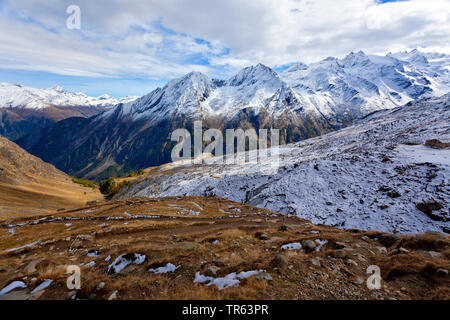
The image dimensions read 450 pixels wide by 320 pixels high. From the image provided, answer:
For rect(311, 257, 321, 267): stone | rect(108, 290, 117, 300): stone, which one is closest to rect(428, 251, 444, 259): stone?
rect(311, 257, 321, 267): stone

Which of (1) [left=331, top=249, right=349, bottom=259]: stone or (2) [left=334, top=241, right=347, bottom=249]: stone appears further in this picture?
(2) [left=334, top=241, right=347, bottom=249]: stone

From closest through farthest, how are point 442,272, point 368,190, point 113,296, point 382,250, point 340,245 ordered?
point 113,296
point 442,272
point 382,250
point 340,245
point 368,190

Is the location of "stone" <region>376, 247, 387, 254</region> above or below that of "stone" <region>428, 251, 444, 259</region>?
below

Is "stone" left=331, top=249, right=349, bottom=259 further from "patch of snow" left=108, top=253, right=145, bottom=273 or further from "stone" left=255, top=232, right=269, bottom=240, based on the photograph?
"patch of snow" left=108, top=253, right=145, bottom=273

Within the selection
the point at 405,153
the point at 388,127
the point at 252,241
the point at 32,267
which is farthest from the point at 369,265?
the point at 388,127

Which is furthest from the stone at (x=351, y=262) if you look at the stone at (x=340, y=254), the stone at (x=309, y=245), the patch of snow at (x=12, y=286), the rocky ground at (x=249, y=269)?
the patch of snow at (x=12, y=286)

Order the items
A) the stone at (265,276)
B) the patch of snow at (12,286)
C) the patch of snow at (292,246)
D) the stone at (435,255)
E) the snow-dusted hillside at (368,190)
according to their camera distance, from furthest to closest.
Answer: the snow-dusted hillside at (368,190), the patch of snow at (292,246), the stone at (435,255), the patch of snow at (12,286), the stone at (265,276)

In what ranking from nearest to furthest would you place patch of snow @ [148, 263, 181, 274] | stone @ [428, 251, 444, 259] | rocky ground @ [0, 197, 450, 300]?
rocky ground @ [0, 197, 450, 300], stone @ [428, 251, 444, 259], patch of snow @ [148, 263, 181, 274]

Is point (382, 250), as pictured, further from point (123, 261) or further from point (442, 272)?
point (123, 261)

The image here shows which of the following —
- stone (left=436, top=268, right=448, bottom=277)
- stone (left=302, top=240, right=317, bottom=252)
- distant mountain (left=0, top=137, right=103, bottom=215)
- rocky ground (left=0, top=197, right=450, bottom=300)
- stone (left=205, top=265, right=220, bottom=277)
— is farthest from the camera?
distant mountain (left=0, top=137, right=103, bottom=215)

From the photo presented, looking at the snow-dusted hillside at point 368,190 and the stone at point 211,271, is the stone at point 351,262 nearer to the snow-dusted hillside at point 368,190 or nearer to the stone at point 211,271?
the stone at point 211,271

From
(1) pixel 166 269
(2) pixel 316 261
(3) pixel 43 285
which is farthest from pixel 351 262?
(3) pixel 43 285

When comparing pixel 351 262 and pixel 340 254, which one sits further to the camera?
pixel 340 254
